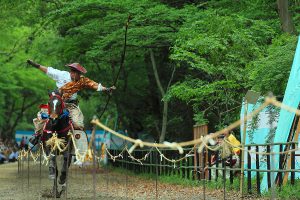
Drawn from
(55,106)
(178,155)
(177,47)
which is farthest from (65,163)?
(178,155)

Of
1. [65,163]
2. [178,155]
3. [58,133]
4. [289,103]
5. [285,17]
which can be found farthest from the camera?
[178,155]

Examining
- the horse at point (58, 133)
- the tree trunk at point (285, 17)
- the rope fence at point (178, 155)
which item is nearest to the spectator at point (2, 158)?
the rope fence at point (178, 155)

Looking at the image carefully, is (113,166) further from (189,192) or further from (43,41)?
(189,192)

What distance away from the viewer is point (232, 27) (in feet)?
49.4

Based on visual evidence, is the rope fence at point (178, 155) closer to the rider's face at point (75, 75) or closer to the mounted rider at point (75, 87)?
the mounted rider at point (75, 87)

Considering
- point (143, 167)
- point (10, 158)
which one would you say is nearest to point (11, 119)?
point (10, 158)

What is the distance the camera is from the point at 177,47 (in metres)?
15.5

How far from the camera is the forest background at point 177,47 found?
572 inches

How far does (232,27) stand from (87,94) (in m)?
16.5

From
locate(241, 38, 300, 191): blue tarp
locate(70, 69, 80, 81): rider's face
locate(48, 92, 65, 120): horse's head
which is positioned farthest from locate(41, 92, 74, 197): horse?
locate(241, 38, 300, 191): blue tarp

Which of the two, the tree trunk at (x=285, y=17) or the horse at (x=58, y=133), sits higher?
the tree trunk at (x=285, y=17)

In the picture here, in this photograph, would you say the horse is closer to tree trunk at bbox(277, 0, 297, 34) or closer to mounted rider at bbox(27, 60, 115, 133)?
mounted rider at bbox(27, 60, 115, 133)

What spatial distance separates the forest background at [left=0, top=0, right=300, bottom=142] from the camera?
47.7ft

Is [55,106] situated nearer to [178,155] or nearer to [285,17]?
[178,155]
